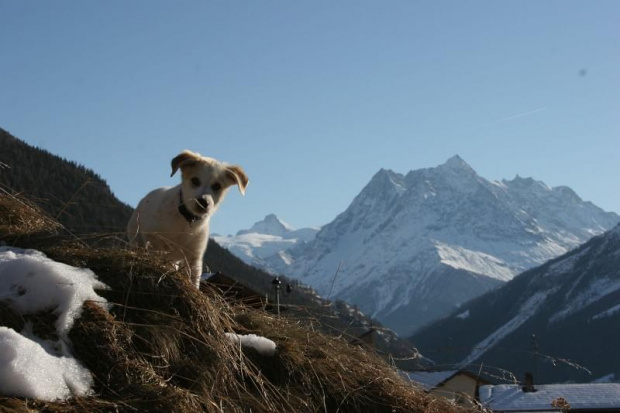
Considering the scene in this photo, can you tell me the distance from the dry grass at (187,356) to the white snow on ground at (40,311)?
0.07 metres

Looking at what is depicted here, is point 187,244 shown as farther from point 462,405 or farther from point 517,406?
point 517,406

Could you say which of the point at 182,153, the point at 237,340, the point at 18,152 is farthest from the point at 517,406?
the point at 18,152

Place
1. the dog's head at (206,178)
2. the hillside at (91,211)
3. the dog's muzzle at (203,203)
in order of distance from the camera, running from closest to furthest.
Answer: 1. the hillside at (91,211)
2. the dog's muzzle at (203,203)
3. the dog's head at (206,178)

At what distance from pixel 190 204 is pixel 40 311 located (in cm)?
503

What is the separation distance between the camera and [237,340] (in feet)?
18.1

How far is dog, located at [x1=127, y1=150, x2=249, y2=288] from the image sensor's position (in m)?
9.85

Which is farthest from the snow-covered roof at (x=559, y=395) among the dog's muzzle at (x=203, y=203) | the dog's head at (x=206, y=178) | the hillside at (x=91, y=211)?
the dog's muzzle at (x=203, y=203)

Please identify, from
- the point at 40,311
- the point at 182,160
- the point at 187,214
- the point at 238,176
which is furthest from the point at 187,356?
the point at 238,176

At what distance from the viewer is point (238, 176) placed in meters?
10.8

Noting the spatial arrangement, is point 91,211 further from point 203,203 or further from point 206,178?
point 203,203

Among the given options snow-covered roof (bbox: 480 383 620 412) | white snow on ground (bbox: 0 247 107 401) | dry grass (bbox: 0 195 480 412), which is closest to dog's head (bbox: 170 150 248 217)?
dry grass (bbox: 0 195 480 412)

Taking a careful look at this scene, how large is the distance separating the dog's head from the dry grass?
3.65m

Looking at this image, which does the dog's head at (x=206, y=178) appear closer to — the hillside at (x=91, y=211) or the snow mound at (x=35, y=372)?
the hillside at (x=91, y=211)

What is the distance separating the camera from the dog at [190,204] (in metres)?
9.85
